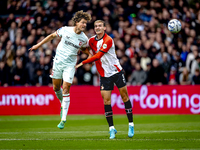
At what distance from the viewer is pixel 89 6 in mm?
17500

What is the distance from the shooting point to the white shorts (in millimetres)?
8953

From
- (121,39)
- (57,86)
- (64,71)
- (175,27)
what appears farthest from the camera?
(121,39)

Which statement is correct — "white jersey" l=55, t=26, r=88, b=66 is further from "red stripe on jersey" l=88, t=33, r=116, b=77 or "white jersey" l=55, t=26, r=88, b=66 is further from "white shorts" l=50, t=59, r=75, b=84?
"red stripe on jersey" l=88, t=33, r=116, b=77

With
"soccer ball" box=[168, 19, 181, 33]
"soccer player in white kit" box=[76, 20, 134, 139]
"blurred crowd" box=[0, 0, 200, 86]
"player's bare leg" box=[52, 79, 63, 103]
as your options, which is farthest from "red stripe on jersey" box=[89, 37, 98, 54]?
"blurred crowd" box=[0, 0, 200, 86]

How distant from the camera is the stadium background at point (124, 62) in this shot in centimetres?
1484

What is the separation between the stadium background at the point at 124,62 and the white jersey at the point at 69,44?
585 cm

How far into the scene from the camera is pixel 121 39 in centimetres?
1661

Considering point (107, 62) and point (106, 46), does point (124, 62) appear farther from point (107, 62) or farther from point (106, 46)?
point (106, 46)

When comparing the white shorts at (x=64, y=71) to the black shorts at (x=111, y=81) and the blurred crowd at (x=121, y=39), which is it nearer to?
the black shorts at (x=111, y=81)

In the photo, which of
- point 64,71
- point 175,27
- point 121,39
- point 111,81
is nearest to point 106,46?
point 111,81

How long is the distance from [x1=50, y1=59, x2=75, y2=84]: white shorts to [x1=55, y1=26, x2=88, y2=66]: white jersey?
101 mm

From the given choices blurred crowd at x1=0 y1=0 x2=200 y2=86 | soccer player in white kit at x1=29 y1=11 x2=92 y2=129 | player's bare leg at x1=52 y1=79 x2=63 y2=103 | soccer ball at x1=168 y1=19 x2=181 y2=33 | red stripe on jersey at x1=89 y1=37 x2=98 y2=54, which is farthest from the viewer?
blurred crowd at x1=0 y1=0 x2=200 y2=86

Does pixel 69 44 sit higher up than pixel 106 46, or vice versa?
pixel 69 44

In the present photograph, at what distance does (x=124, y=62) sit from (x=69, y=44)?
6.28m
